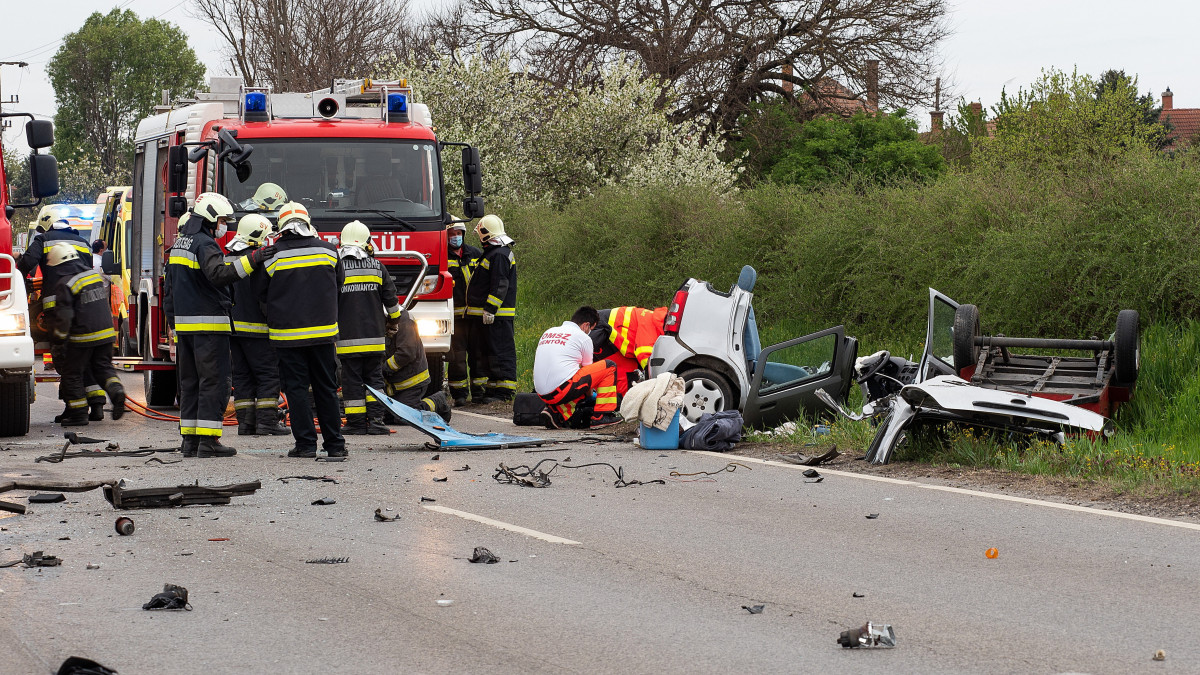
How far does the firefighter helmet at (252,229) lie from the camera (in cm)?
1133

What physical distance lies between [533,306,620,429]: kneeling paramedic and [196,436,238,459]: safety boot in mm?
2967

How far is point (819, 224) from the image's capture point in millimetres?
16797

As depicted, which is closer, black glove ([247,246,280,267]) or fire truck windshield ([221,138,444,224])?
black glove ([247,246,280,267])

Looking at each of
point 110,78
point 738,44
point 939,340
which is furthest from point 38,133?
point 110,78

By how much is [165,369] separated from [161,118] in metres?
3.39

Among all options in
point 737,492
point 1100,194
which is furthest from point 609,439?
point 1100,194

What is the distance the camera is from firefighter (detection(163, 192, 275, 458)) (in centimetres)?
1067

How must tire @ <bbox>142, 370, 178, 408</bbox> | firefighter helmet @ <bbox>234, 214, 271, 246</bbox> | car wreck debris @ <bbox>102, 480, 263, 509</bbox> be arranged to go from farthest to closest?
1. tire @ <bbox>142, 370, 178, 408</bbox>
2. firefighter helmet @ <bbox>234, 214, 271, 246</bbox>
3. car wreck debris @ <bbox>102, 480, 263, 509</bbox>

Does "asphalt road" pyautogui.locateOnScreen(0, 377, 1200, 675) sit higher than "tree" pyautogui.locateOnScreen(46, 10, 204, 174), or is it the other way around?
"tree" pyautogui.locateOnScreen(46, 10, 204, 174)

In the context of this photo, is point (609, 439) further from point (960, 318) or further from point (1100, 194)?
point (1100, 194)

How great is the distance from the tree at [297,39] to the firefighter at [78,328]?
30.1 metres

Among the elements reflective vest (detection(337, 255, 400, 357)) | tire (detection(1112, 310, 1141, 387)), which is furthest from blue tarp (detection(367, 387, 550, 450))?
tire (detection(1112, 310, 1141, 387))

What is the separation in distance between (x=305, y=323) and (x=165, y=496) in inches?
95.2

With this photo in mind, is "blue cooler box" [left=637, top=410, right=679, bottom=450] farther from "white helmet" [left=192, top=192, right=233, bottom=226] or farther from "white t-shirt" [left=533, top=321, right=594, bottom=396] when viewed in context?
"white helmet" [left=192, top=192, right=233, bottom=226]
